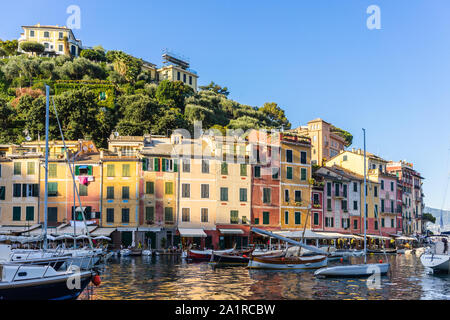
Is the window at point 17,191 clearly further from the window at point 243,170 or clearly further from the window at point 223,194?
the window at point 243,170

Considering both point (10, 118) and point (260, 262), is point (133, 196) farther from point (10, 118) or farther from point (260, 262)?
point (10, 118)

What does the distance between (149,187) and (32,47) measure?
70.0 meters

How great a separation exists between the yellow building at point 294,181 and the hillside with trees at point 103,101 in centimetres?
2354

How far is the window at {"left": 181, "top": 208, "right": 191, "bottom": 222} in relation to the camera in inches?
2064

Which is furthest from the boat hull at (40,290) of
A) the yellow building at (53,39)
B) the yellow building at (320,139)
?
the yellow building at (53,39)

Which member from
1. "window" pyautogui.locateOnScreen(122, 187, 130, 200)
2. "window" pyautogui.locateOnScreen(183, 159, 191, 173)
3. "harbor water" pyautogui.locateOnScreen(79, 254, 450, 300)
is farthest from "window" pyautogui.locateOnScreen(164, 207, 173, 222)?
"harbor water" pyautogui.locateOnScreen(79, 254, 450, 300)

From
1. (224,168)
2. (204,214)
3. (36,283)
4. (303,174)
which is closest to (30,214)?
(204,214)

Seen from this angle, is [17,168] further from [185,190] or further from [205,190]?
[205,190]

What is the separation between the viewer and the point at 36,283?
17.8m

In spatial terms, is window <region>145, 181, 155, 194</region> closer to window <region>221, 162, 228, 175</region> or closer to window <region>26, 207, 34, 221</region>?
window <region>221, 162, 228, 175</region>
